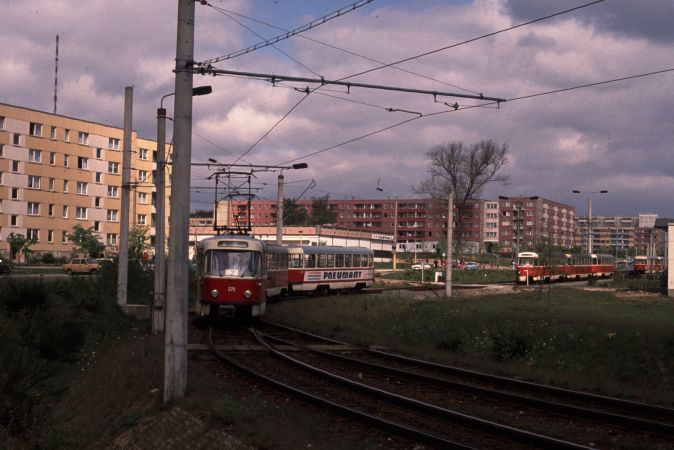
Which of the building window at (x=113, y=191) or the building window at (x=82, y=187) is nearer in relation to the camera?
the building window at (x=82, y=187)

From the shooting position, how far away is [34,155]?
232 ft

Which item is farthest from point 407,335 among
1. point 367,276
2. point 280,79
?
point 367,276

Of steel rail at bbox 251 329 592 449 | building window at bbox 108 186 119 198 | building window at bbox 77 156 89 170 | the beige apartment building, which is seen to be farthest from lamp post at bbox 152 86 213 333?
building window at bbox 108 186 119 198

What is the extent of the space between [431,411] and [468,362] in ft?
22.7

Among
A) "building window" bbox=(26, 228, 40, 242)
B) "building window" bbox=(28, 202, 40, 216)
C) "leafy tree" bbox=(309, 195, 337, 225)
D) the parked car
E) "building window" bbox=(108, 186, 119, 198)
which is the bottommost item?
the parked car

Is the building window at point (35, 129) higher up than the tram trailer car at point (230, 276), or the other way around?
the building window at point (35, 129)

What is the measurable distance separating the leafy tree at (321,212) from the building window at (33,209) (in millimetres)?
83678

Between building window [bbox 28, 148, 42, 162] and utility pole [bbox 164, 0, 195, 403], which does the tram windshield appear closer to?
utility pole [bbox 164, 0, 195, 403]

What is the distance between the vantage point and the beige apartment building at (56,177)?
68.1 meters

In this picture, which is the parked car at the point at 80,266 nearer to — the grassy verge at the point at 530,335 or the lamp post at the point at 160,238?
the grassy verge at the point at 530,335

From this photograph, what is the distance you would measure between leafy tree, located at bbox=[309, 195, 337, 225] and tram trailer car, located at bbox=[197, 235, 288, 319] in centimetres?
12613

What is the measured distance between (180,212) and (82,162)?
69.1 metres

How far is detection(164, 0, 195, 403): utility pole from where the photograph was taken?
11750 mm

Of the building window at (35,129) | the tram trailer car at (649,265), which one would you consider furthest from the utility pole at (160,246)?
the tram trailer car at (649,265)
